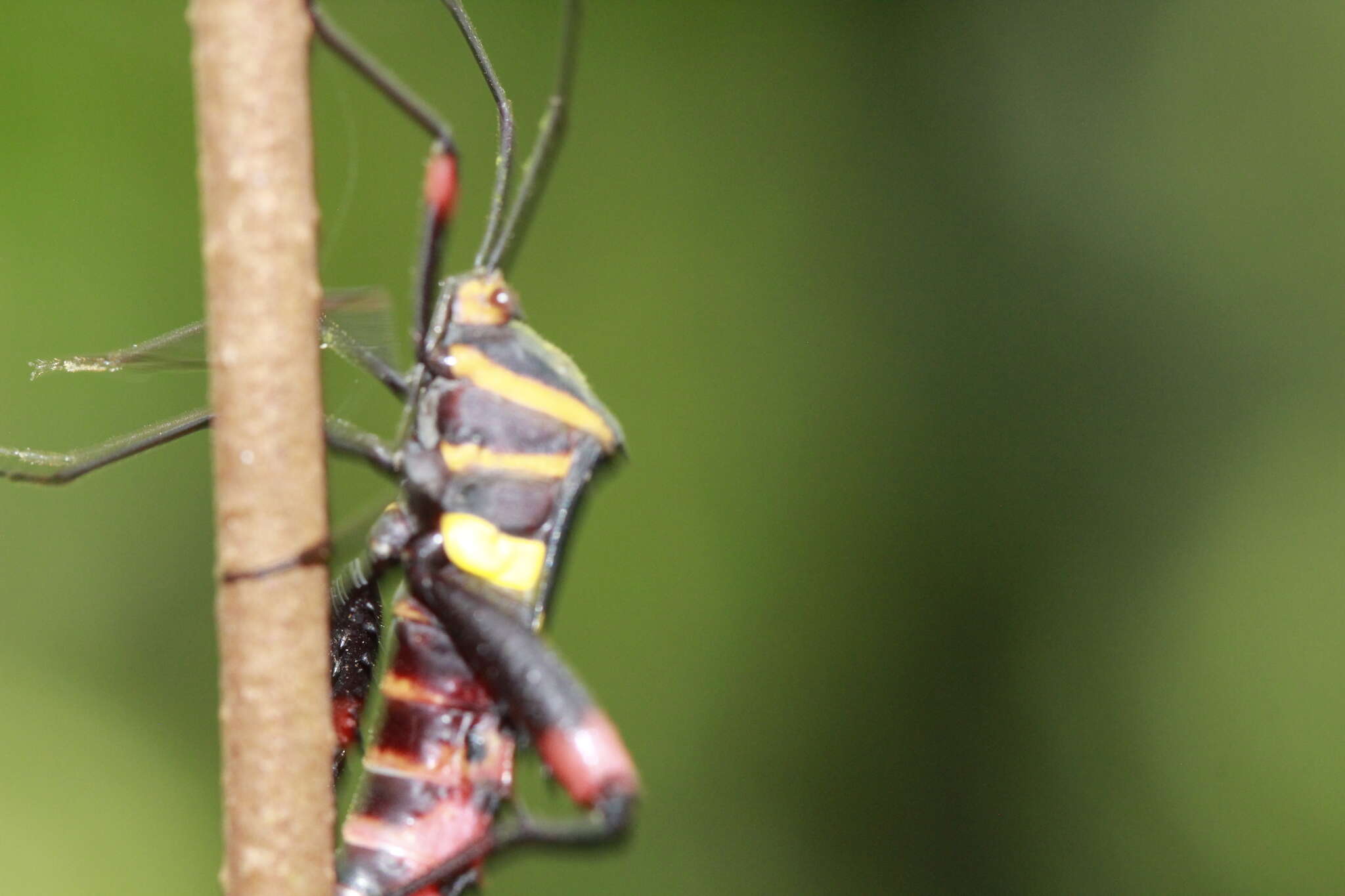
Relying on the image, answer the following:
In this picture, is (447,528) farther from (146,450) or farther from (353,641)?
(146,450)

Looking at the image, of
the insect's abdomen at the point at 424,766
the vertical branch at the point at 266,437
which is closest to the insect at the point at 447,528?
the insect's abdomen at the point at 424,766

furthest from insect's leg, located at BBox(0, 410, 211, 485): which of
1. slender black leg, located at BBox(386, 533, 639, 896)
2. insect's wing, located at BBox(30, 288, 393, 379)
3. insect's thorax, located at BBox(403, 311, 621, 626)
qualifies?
slender black leg, located at BBox(386, 533, 639, 896)

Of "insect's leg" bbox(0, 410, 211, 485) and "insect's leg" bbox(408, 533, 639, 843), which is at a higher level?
"insect's leg" bbox(0, 410, 211, 485)

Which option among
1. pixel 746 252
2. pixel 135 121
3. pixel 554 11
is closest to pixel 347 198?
pixel 135 121

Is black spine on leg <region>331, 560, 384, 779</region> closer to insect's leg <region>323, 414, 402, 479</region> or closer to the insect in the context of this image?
the insect

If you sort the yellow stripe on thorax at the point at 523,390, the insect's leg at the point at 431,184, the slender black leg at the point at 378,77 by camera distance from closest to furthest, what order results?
the slender black leg at the point at 378,77 < the insect's leg at the point at 431,184 < the yellow stripe on thorax at the point at 523,390

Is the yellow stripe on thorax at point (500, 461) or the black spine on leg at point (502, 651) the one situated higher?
the yellow stripe on thorax at point (500, 461)

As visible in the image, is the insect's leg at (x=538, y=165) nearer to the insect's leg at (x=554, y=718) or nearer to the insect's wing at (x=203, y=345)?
the insect's wing at (x=203, y=345)

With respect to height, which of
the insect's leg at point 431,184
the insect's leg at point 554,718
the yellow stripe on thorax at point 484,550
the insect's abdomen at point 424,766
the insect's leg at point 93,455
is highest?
the insect's leg at point 431,184
